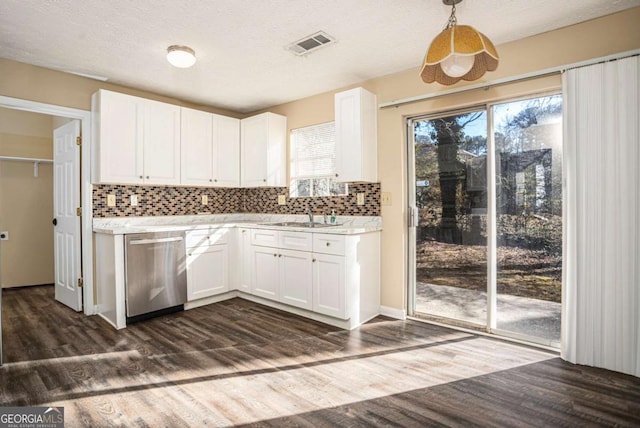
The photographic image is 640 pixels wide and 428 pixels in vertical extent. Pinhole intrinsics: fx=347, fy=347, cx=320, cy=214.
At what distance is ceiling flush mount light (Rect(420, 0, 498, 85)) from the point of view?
1993mm

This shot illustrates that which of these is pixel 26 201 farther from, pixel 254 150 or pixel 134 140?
pixel 254 150

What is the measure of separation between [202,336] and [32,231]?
3.68 m

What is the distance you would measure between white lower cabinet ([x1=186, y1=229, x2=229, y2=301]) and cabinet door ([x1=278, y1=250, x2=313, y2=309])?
33.3 inches

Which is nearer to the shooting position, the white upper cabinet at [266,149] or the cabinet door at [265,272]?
the cabinet door at [265,272]

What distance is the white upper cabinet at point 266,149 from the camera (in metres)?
4.49

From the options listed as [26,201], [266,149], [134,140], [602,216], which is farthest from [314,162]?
[26,201]

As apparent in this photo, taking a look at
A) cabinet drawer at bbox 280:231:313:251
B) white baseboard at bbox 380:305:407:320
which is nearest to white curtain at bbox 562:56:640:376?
white baseboard at bbox 380:305:407:320

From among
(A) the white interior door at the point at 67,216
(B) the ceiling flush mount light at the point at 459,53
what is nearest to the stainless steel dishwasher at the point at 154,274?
(A) the white interior door at the point at 67,216

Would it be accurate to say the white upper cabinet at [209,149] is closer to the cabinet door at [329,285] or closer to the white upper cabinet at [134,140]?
the white upper cabinet at [134,140]

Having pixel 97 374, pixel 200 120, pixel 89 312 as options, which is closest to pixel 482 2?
pixel 200 120

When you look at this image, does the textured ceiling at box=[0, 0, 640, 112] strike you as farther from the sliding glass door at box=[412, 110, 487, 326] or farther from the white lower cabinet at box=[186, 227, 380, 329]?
the white lower cabinet at box=[186, 227, 380, 329]

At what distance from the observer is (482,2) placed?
234 centimetres

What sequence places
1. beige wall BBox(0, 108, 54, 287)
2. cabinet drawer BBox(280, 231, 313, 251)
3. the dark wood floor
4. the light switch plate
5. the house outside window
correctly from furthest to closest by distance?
beige wall BBox(0, 108, 54, 287)
the house outside window
the light switch plate
cabinet drawer BBox(280, 231, 313, 251)
the dark wood floor

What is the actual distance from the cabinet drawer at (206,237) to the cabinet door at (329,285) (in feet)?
4.41
